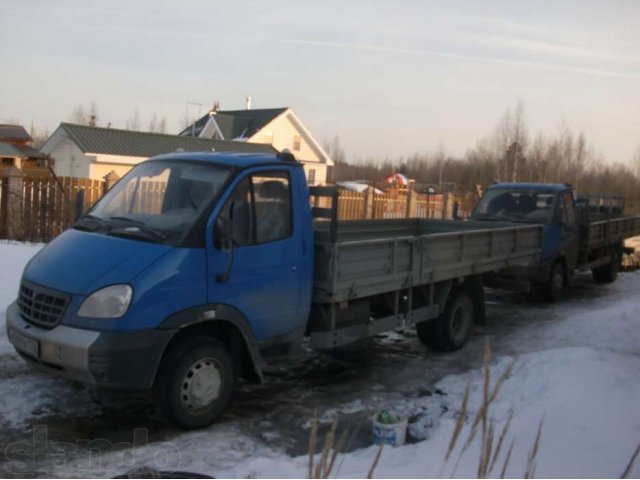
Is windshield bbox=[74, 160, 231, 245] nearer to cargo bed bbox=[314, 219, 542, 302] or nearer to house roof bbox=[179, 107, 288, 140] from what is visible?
cargo bed bbox=[314, 219, 542, 302]

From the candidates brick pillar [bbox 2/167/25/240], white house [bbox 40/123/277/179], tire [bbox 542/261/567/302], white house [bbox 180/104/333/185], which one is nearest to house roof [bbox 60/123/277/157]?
white house [bbox 40/123/277/179]

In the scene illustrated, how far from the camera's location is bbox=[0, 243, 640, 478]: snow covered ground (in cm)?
470

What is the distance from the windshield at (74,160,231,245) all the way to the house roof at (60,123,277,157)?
81.3 ft

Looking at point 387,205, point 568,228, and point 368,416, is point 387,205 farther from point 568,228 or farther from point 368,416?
point 368,416

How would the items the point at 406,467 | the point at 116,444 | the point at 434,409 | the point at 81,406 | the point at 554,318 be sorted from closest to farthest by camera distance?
the point at 406,467 < the point at 116,444 < the point at 81,406 < the point at 434,409 < the point at 554,318

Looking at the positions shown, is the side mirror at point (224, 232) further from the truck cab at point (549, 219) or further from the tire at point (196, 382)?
the truck cab at point (549, 219)

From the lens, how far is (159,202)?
5.95 m

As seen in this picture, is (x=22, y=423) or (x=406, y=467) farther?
(x=22, y=423)

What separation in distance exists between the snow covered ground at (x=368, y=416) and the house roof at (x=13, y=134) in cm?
4341

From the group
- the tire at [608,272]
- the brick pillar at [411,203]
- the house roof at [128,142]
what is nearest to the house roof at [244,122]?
the house roof at [128,142]

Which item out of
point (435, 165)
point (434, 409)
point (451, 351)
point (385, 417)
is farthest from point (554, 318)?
point (435, 165)

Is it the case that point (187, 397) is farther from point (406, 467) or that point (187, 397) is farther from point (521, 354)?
point (521, 354)

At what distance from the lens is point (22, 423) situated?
17.8 ft

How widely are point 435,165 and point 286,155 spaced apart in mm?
87753
